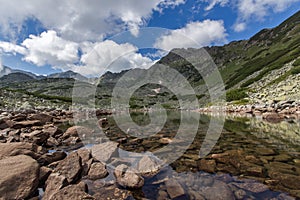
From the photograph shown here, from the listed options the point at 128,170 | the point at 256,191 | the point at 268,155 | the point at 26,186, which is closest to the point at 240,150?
the point at 268,155

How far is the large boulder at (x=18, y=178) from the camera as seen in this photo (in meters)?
5.01

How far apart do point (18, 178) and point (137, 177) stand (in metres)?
3.35

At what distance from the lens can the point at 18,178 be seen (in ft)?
17.5

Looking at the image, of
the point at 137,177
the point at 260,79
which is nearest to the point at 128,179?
the point at 137,177

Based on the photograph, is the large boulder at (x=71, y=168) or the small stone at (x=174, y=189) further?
the large boulder at (x=71, y=168)

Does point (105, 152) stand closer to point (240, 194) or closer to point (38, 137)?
point (38, 137)

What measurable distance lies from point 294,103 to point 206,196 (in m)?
30.9

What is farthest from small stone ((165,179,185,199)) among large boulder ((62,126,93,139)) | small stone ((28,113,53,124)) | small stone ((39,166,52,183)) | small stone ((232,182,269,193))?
small stone ((28,113,53,124))

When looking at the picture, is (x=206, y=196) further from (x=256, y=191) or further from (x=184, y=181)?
(x=256, y=191)

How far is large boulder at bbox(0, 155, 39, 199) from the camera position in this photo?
5.01 m

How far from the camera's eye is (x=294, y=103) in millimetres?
28875

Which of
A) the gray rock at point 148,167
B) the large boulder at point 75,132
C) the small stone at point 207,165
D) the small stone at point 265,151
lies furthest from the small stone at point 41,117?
the small stone at point 265,151

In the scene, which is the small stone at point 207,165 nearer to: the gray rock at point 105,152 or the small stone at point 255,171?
the small stone at point 255,171

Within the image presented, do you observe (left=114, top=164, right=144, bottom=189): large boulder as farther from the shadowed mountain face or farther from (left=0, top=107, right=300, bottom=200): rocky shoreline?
the shadowed mountain face
